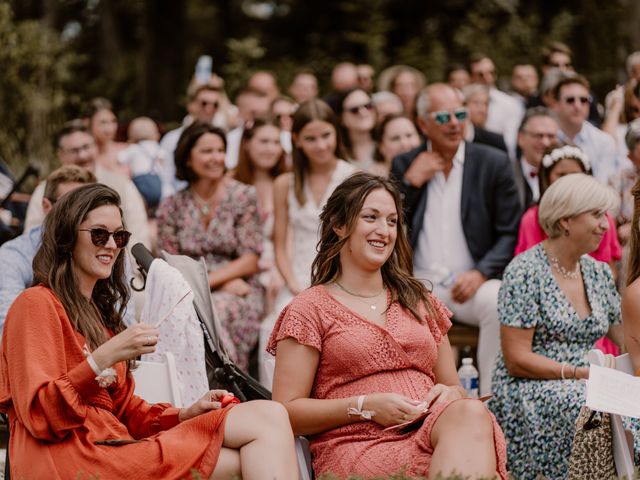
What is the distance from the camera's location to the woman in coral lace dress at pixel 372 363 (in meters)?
4.60

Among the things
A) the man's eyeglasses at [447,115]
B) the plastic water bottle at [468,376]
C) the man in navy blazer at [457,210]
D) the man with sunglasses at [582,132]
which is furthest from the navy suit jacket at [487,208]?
the man with sunglasses at [582,132]

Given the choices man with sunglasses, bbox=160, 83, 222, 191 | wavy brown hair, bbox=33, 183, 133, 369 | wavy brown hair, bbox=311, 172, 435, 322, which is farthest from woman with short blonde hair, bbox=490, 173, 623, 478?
man with sunglasses, bbox=160, 83, 222, 191

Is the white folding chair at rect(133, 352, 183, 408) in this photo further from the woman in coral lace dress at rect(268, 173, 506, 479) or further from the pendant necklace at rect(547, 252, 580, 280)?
the pendant necklace at rect(547, 252, 580, 280)

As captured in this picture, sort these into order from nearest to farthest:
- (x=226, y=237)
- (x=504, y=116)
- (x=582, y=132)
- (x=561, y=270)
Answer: (x=561, y=270)
(x=226, y=237)
(x=582, y=132)
(x=504, y=116)

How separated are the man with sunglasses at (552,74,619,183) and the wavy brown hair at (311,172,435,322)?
4317 millimetres

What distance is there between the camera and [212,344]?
219 inches

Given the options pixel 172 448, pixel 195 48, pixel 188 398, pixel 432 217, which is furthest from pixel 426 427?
pixel 195 48

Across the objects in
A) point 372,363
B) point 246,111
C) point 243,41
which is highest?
point 243,41

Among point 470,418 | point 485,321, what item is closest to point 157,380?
point 470,418

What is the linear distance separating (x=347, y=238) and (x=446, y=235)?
285 centimetres

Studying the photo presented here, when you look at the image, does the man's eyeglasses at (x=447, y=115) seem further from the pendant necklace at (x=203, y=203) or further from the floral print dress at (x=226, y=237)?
the pendant necklace at (x=203, y=203)

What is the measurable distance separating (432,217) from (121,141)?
202 inches

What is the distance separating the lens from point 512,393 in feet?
19.9

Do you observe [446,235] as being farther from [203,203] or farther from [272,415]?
[272,415]
